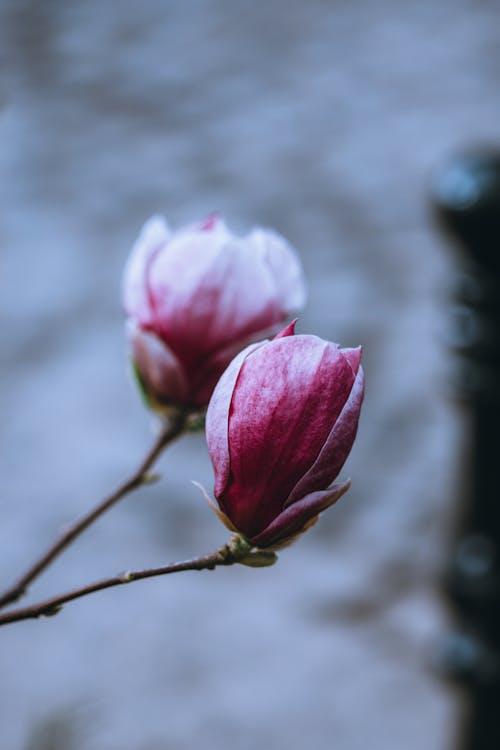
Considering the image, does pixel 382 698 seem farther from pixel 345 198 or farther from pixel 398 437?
pixel 345 198

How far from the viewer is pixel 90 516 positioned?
360mm

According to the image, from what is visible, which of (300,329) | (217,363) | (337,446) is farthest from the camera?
(300,329)

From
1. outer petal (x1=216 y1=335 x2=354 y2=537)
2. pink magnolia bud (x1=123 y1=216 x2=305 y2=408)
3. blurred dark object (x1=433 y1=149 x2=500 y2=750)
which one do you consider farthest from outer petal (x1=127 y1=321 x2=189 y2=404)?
blurred dark object (x1=433 y1=149 x2=500 y2=750)

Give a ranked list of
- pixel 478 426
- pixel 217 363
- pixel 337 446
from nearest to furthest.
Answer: pixel 337 446 < pixel 217 363 < pixel 478 426

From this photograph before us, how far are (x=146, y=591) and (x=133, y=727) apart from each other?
27 centimetres

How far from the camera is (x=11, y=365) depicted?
210cm

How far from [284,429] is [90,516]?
13 cm

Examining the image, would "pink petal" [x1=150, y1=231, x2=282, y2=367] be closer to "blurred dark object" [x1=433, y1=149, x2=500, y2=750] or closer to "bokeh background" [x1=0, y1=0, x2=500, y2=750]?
"bokeh background" [x1=0, y1=0, x2=500, y2=750]

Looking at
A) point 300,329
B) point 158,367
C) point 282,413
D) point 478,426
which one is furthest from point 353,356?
point 300,329

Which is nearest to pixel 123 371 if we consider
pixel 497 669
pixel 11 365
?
pixel 11 365

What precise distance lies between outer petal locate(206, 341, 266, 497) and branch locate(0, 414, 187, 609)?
10 centimetres

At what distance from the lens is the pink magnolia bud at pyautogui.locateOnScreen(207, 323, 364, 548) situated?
251 millimetres

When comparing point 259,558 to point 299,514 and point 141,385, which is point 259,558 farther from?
point 141,385

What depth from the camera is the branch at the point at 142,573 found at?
0.86 ft
